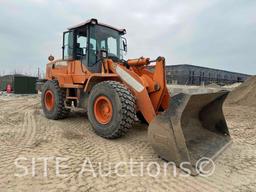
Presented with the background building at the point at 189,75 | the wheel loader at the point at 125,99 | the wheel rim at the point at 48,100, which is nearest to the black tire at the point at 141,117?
the wheel loader at the point at 125,99

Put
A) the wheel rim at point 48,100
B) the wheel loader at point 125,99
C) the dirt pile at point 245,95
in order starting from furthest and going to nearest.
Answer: the dirt pile at point 245,95 < the wheel rim at point 48,100 < the wheel loader at point 125,99

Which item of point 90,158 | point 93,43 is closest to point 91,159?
point 90,158

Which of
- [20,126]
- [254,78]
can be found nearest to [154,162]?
[20,126]

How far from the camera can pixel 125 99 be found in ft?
15.8

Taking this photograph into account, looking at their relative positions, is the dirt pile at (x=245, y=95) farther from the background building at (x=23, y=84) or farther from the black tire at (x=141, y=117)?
the background building at (x=23, y=84)

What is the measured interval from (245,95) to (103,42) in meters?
8.09

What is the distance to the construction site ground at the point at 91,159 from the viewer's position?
323cm

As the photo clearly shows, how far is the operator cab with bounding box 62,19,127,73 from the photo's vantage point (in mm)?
6375

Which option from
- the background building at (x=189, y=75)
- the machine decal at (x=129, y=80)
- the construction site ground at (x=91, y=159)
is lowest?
the construction site ground at (x=91, y=159)

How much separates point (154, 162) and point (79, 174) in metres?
1.14

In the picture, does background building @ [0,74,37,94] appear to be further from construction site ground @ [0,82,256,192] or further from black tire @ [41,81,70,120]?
construction site ground @ [0,82,256,192]

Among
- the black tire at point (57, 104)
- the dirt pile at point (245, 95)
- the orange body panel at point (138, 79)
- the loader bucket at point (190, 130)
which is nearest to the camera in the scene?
the loader bucket at point (190, 130)

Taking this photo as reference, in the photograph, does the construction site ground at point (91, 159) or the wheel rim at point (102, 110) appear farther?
the wheel rim at point (102, 110)

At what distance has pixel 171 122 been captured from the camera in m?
3.86
